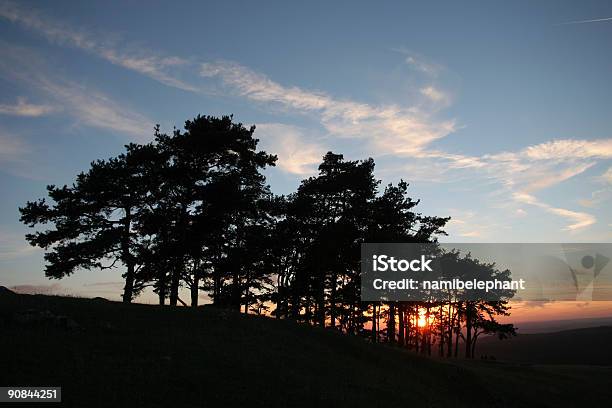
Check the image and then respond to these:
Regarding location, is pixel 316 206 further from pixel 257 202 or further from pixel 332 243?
pixel 257 202

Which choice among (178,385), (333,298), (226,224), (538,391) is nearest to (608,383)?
(538,391)

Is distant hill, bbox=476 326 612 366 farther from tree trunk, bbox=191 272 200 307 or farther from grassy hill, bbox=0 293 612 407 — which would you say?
tree trunk, bbox=191 272 200 307

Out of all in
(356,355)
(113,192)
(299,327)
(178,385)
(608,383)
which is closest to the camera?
(178,385)

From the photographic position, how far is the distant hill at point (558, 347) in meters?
142

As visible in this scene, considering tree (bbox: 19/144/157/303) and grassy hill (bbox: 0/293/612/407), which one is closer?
grassy hill (bbox: 0/293/612/407)

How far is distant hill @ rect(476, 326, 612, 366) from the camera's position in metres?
142

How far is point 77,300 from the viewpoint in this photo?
26078 millimetres

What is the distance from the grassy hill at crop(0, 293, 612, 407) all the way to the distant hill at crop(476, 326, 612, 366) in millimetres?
125864

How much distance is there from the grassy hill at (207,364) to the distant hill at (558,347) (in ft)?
413

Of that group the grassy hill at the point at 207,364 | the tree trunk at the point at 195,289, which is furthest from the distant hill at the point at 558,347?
the tree trunk at the point at 195,289

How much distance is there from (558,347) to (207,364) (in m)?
177

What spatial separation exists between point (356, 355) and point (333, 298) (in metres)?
19.7

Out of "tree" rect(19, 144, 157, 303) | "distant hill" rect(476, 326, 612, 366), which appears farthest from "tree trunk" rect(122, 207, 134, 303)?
"distant hill" rect(476, 326, 612, 366)

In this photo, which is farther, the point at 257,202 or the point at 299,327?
the point at 257,202
